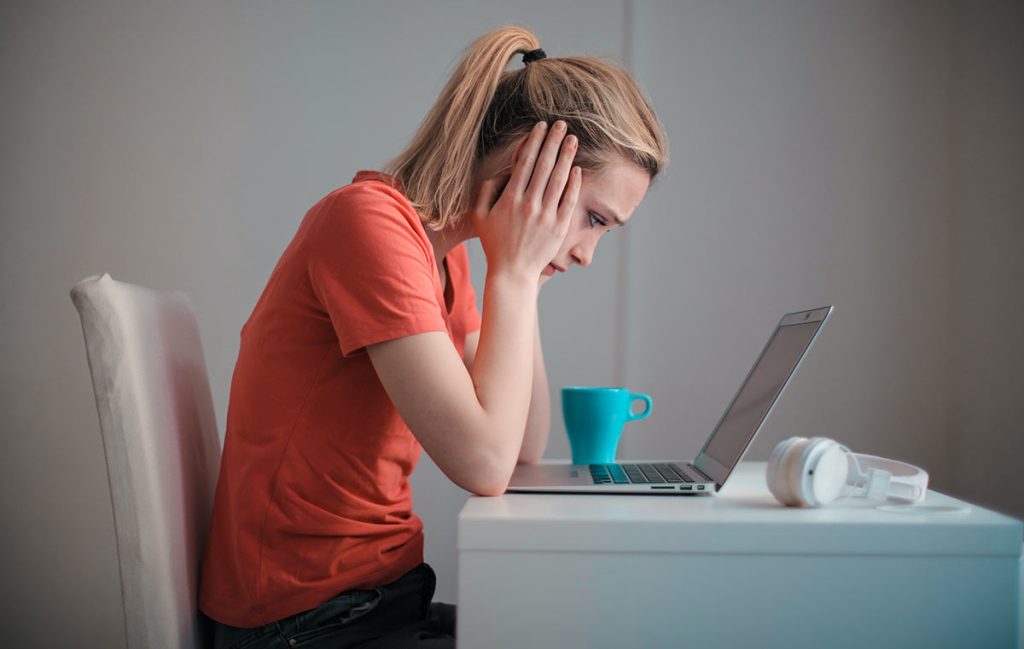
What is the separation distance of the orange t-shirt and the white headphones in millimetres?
347

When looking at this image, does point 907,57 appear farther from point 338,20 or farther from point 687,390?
point 338,20

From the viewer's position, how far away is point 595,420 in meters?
1.15

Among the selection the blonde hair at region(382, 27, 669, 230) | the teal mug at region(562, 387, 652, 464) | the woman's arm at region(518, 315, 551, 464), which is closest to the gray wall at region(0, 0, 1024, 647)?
the woman's arm at region(518, 315, 551, 464)

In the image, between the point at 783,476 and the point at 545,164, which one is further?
the point at 545,164

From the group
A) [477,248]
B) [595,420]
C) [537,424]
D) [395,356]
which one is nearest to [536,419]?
[537,424]

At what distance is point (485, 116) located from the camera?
1.07m

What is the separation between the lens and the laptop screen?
89 cm

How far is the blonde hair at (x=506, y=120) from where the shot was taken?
3.36ft

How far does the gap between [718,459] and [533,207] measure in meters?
0.36

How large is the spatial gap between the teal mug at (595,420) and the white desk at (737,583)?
46cm

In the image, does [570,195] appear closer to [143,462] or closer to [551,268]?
[551,268]

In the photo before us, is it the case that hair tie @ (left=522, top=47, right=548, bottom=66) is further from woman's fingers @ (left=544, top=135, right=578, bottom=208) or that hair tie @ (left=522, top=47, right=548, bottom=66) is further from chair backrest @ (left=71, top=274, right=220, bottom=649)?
chair backrest @ (left=71, top=274, right=220, bottom=649)

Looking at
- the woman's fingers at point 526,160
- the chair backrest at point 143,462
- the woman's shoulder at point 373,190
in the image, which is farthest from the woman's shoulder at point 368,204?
the chair backrest at point 143,462

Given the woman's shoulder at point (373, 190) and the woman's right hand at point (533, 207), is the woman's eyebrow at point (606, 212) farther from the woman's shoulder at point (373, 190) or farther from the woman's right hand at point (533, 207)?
the woman's shoulder at point (373, 190)
